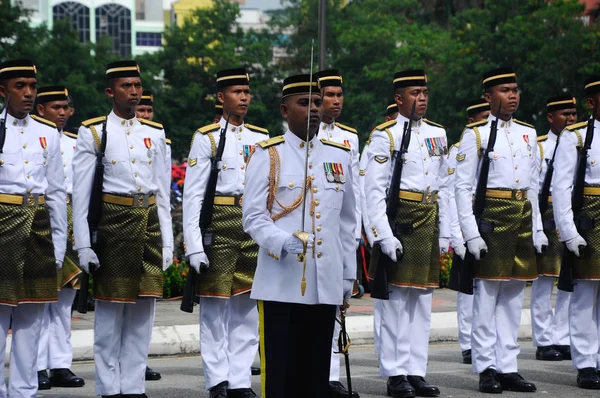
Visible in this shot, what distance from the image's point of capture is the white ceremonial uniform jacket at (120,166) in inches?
348

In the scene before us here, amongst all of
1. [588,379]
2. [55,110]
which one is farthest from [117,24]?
[588,379]

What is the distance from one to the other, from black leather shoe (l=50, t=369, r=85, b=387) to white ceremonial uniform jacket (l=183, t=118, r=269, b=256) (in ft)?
5.90

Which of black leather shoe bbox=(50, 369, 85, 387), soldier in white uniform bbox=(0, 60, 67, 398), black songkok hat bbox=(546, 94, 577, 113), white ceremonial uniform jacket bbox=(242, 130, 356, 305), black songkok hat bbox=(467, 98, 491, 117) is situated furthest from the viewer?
black songkok hat bbox=(467, 98, 491, 117)

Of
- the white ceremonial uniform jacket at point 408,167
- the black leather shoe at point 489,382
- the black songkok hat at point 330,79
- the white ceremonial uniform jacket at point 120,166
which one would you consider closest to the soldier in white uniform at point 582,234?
the black leather shoe at point 489,382

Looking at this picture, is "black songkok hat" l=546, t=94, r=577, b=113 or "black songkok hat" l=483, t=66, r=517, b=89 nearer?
"black songkok hat" l=483, t=66, r=517, b=89

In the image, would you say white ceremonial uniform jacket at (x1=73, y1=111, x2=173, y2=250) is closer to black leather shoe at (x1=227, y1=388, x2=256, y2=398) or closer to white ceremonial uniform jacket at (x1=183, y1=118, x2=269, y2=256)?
white ceremonial uniform jacket at (x1=183, y1=118, x2=269, y2=256)

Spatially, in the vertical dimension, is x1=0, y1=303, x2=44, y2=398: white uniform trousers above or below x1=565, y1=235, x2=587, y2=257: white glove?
below

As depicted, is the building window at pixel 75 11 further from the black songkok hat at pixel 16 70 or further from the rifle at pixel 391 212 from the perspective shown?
the black songkok hat at pixel 16 70

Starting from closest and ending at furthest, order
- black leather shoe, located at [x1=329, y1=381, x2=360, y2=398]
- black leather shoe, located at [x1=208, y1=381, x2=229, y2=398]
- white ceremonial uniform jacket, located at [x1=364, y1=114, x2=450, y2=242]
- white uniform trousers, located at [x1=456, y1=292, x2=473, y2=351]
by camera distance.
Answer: black leather shoe, located at [x1=208, y1=381, x2=229, y2=398], black leather shoe, located at [x1=329, y1=381, x2=360, y2=398], white ceremonial uniform jacket, located at [x1=364, y1=114, x2=450, y2=242], white uniform trousers, located at [x1=456, y1=292, x2=473, y2=351]

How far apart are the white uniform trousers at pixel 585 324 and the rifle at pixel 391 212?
68.4 inches

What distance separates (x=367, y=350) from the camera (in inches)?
522

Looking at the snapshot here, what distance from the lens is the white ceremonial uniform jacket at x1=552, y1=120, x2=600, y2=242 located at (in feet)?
34.4

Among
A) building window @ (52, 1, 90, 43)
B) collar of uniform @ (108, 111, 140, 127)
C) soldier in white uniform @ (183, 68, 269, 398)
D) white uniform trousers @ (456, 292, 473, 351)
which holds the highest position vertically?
building window @ (52, 1, 90, 43)

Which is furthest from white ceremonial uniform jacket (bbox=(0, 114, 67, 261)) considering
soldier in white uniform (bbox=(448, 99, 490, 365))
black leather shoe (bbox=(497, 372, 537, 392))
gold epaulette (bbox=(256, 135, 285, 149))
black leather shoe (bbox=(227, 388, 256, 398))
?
black leather shoe (bbox=(497, 372, 537, 392))
